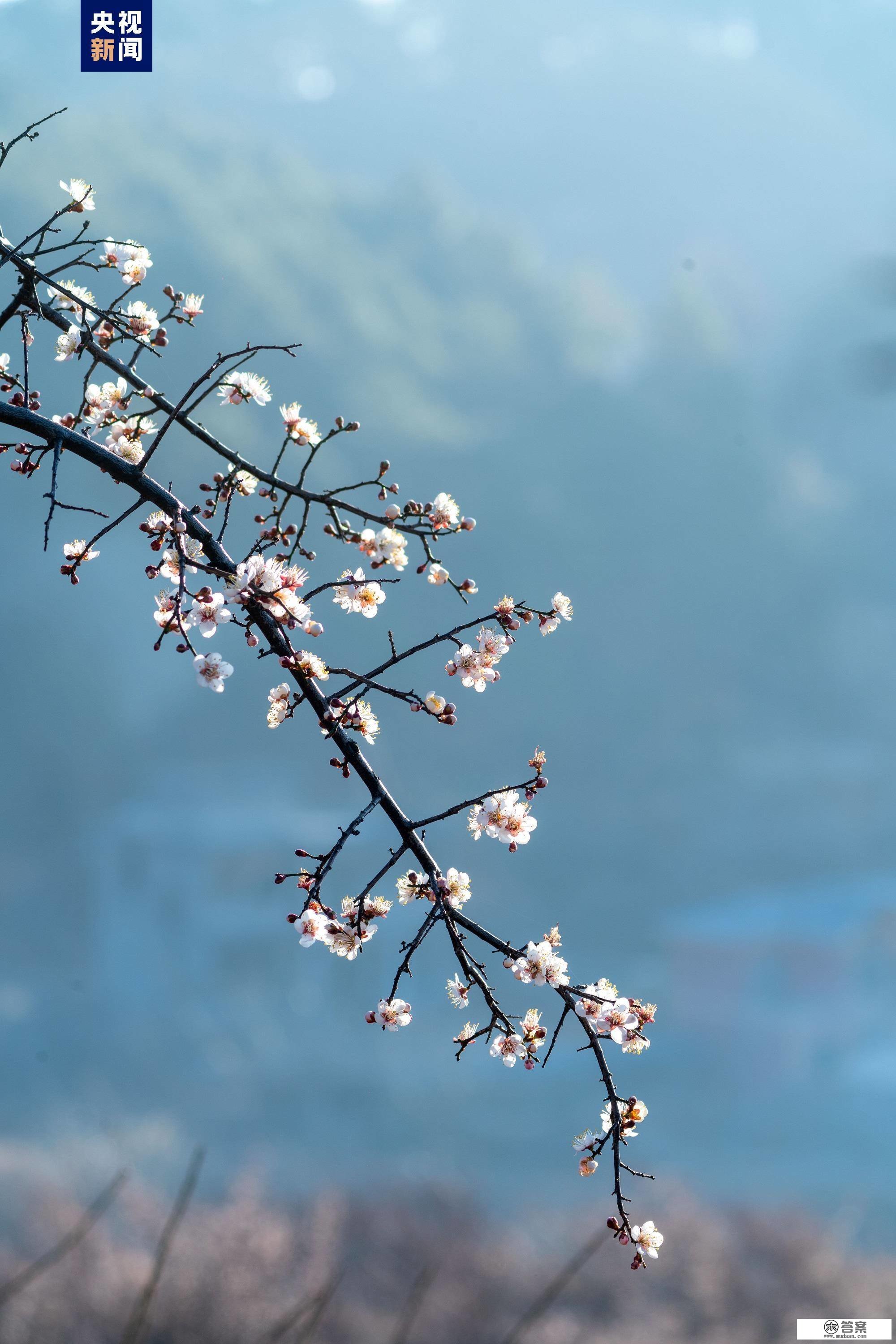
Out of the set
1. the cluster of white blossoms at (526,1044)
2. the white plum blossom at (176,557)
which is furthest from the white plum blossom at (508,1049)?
the white plum blossom at (176,557)

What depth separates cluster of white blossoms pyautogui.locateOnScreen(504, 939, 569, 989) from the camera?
362 centimetres

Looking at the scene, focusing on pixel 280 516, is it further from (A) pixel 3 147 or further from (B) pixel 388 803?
(A) pixel 3 147

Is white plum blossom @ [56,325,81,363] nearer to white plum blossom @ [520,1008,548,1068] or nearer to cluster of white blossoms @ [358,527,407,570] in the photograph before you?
cluster of white blossoms @ [358,527,407,570]

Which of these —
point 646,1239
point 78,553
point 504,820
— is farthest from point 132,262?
point 646,1239

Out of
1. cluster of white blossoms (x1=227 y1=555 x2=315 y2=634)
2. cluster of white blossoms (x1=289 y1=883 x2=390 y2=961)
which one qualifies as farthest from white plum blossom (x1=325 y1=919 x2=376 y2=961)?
cluster of white blossoms (x1=227 y1=555 x2=315 y2=634)

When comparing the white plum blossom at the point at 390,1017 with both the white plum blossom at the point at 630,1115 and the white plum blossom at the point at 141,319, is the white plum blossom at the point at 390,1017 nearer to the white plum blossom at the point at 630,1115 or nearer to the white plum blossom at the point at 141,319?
the white plum blossom at the point at 630,1115

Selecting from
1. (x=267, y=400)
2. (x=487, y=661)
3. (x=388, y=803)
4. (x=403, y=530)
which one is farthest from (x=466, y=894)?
(x=267, y=400)

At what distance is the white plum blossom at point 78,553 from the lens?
3814mm

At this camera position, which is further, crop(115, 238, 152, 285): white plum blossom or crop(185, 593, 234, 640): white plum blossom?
crop(115, 238, 152, 285): white plum blossom

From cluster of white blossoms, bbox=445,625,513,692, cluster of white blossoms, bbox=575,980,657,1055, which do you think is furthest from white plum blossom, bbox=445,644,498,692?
cluster of white blossoms, bbox=575,980,657,1055

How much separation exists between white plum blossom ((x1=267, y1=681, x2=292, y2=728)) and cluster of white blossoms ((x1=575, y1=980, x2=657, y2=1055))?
1.47m

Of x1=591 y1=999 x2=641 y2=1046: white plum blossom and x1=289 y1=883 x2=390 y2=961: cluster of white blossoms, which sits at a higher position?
x1=289 y1=883 x2=390 y2=961: cluster of white blossoms

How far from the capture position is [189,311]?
4.44m

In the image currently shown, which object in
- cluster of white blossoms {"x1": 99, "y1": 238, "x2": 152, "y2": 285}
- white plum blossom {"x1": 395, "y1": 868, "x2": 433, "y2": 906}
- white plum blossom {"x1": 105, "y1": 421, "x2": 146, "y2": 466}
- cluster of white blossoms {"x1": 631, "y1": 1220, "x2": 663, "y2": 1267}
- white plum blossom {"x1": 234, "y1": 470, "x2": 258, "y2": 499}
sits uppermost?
cluster of white blossoms {"x1": 99, "y1": 238, "x2": 152, "y2": 285}
